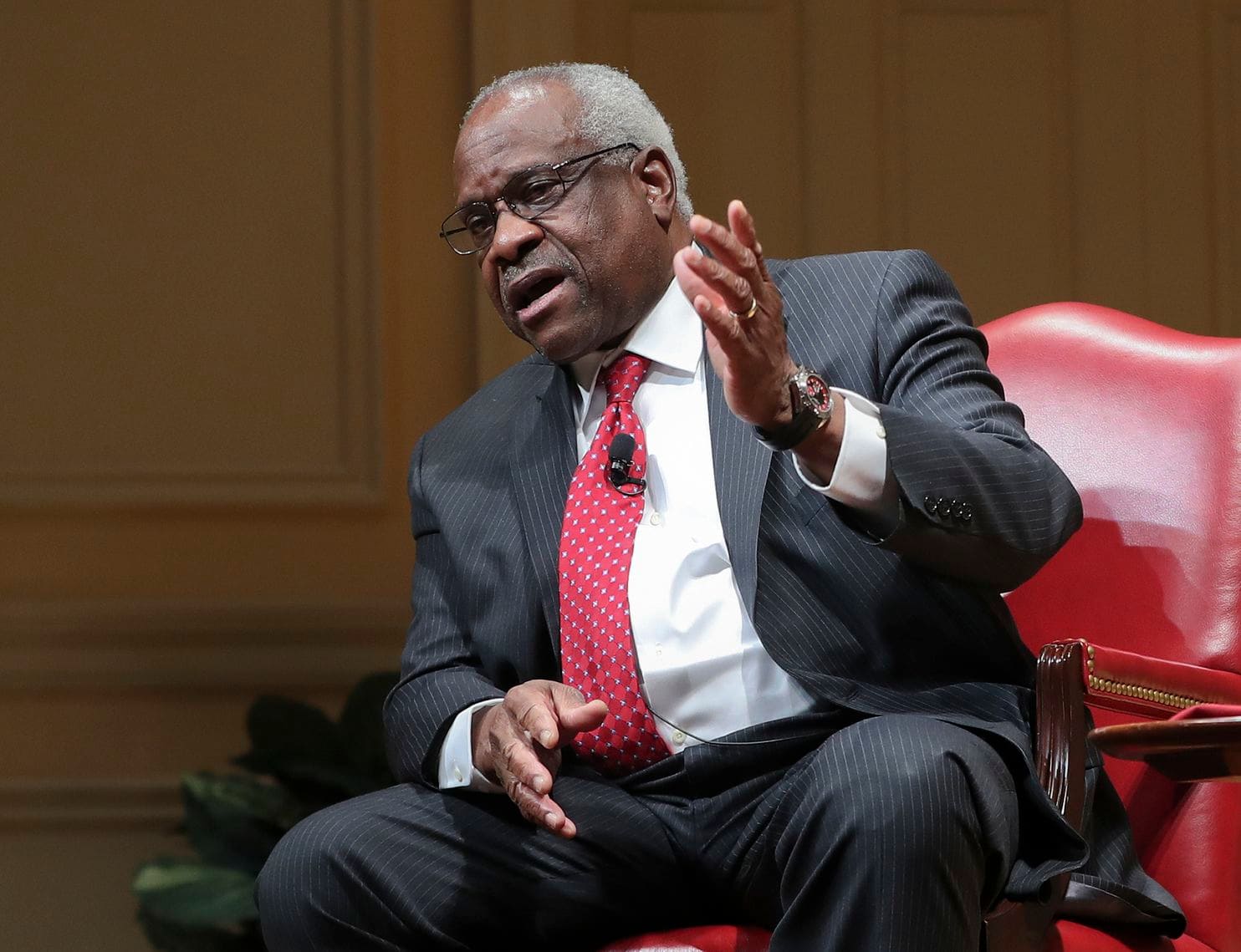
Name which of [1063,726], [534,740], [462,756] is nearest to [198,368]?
[462,756]

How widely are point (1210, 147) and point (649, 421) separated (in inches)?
76.3

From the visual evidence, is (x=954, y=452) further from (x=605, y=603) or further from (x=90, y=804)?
(x=90, y=804)

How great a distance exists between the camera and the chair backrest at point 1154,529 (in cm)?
161

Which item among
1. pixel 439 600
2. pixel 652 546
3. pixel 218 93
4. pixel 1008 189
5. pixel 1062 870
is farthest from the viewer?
pixel 1008 189

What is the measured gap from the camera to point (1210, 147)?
3.23 metres

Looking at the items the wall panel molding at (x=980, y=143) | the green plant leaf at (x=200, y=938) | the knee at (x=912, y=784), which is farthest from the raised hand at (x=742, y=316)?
the wall panel molding at (x=980, y=143)

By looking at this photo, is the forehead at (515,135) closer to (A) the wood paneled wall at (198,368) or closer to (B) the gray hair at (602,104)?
(B) the gray hair at (602,104)

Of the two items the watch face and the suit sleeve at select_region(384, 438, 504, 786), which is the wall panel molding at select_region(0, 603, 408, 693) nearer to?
the suit sleeve at select_region(384, 438, 504, 786)

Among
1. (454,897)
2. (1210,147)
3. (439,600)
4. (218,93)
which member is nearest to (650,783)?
(454,897)

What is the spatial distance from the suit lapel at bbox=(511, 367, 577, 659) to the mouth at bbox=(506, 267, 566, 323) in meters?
0.12

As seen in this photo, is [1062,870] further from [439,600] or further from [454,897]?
[439,600]

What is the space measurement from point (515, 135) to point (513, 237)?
12 cm

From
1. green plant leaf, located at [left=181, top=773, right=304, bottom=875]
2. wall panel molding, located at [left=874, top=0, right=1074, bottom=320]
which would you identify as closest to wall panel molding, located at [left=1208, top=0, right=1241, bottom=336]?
wall panel molding, located at [left=874, top=0, right=1074, bottom=320]

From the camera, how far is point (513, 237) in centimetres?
179
